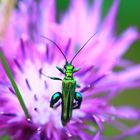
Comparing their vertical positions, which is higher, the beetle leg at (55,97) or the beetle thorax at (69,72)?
the beetle thorax at (69,72)

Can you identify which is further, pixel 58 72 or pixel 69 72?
pixel 58 72

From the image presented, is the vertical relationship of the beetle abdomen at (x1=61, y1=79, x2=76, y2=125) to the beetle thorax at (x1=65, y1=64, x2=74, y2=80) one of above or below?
below

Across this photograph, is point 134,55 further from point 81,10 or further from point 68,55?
point 68,55

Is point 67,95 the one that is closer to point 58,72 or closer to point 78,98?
point 78,98

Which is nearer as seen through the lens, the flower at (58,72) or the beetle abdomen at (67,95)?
the beetle abdomen at (67,95)

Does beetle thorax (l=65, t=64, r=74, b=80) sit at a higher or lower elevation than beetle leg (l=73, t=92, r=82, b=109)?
higher

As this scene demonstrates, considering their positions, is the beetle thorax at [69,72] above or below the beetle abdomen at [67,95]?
above

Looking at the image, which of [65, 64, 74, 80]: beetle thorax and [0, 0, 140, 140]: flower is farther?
Result: [0, 0, 140, 140]: flower

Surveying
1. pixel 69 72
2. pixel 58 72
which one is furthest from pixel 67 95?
pixel 58 72

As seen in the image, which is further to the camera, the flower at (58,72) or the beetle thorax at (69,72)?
the flower at (58,72)

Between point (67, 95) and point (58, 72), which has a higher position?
point (58, 72)
